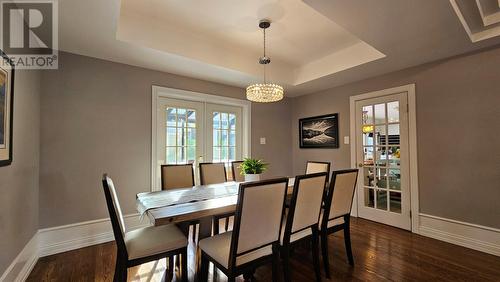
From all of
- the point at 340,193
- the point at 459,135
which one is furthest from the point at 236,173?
the point at 459,135

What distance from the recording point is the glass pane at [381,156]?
3.28 metres

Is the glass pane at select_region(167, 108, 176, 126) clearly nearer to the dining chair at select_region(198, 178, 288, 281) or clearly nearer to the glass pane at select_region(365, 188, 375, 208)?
the dining chair at select_region(198, 178, 288, 281)

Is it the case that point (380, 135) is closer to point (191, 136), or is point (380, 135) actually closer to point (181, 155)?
point (191, 136)

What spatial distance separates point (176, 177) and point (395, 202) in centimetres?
306

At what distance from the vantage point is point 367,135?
3.50 m

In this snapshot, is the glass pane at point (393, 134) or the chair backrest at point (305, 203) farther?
the glass pane at point (393, 134)

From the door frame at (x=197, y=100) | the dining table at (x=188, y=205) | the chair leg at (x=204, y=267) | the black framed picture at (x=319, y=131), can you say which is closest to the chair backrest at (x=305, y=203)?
the dining table at (x=188, y=205)

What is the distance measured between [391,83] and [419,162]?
3.85 ft

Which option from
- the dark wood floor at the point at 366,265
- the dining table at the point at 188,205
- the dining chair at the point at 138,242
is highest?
the dining table at the point at 188,205

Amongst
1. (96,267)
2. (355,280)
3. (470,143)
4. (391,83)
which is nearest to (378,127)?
(391,83)

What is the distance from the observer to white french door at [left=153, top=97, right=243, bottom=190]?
3264 mm

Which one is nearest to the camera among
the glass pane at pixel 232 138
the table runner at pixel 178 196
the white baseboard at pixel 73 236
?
the table runner at pixel 178 196

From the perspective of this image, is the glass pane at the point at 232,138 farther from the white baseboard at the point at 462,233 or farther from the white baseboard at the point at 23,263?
the white baseboard at the point at 462,233

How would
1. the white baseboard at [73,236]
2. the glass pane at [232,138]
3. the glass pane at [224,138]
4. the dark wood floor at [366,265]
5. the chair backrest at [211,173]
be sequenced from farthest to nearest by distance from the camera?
the glass pane at [232,138], the glass pane at [224,138], the chair backrest at [211,173], the white baseboard at [73,236], the dark wood floor at [366,265]
